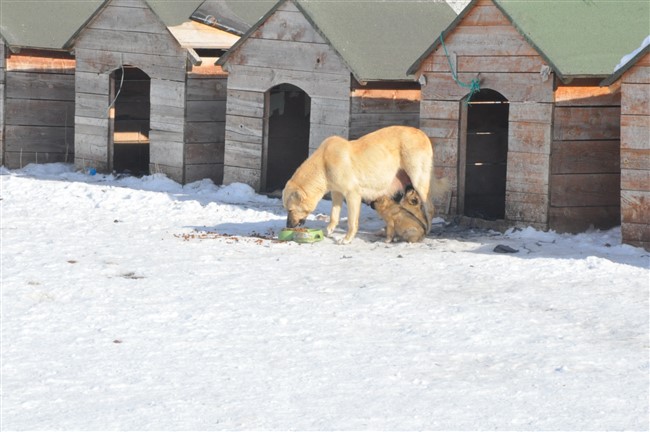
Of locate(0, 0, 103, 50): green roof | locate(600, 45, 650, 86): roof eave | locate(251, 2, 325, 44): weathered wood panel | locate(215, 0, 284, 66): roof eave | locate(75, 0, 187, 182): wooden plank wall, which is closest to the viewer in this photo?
locate(600, 45, 650, 86): roof eave

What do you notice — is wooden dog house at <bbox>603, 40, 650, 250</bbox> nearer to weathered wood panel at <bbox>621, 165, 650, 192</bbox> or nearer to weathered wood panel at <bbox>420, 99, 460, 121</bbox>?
weathered wood panel at <bbox>621, 165, 650, 192</bbox>

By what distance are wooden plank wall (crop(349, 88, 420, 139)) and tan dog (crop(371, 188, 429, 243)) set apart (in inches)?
100

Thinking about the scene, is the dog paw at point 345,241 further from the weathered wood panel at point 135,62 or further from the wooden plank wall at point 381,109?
the weathered wood panel at point 135,62

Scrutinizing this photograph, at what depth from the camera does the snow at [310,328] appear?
26.5ft

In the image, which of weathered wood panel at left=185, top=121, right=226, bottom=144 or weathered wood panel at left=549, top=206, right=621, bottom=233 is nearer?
weathered wood panel at left=549, top=206, right=621, bottom=233

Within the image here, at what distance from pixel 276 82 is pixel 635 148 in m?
5.60

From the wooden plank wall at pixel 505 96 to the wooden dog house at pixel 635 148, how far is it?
118cm

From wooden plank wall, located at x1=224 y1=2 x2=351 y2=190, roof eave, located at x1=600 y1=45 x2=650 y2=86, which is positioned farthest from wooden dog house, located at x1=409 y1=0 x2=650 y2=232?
wooden plank wall, located at x1=224 y1=2 x2=351 y2=190

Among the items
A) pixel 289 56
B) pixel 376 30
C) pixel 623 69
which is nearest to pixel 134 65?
pixel 289 56

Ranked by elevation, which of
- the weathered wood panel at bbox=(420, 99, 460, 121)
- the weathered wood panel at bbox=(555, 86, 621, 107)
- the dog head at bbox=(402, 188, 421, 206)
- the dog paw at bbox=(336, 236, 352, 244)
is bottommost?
the dog paw at bbox=(336, 236, 352, 244)

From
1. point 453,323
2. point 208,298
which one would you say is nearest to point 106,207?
point 208,298

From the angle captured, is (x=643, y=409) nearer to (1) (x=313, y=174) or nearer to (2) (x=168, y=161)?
(1) (x=313, y=174)

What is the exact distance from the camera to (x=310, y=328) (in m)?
10.0

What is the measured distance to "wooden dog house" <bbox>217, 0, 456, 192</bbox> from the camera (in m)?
16.6
